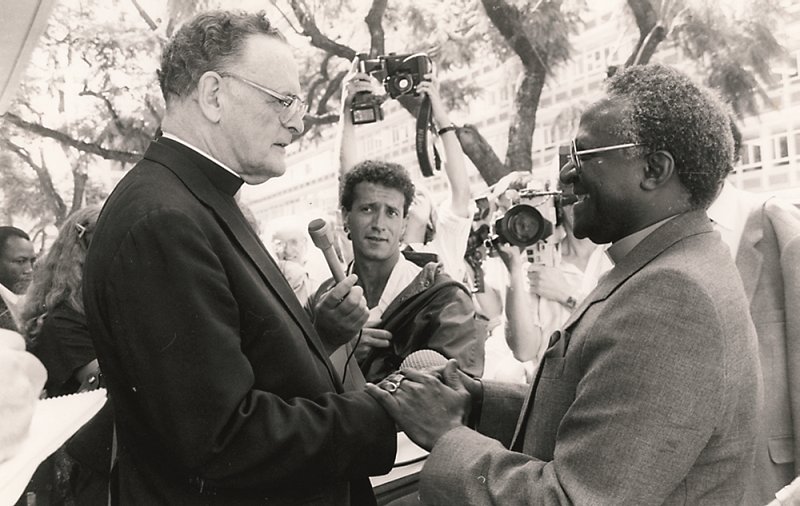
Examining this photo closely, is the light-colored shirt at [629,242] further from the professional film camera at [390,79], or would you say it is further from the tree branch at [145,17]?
the tree branch at [145,17]

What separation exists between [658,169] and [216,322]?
2.89 ft

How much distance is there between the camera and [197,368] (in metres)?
1.22

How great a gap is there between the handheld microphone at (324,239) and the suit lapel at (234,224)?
34 centimetres

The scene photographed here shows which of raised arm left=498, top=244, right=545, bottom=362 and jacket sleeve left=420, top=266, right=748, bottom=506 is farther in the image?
raised arm left=498, top=244, right=545, bottom=362

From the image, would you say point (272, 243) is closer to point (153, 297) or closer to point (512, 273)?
point (512, 273)

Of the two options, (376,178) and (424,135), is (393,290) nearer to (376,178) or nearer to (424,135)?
(376,178)

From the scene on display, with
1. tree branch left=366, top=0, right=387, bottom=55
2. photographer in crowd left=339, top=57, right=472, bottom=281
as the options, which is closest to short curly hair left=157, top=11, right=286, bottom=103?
photographer in crowd left=339, top=57, right=472, bottom=281

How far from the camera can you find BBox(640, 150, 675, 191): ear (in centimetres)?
138

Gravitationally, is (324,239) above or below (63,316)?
above

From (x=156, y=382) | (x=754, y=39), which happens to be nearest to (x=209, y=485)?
(x=156, y=382)

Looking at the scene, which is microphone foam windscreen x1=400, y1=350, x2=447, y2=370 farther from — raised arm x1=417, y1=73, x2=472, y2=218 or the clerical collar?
raised arm x1=417, y1=73, x2=472, y2=218

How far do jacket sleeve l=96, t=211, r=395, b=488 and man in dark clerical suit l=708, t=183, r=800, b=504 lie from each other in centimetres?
136

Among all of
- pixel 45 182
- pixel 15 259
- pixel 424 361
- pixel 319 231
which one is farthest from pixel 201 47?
pixel 45 182

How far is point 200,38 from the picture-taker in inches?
60.1
